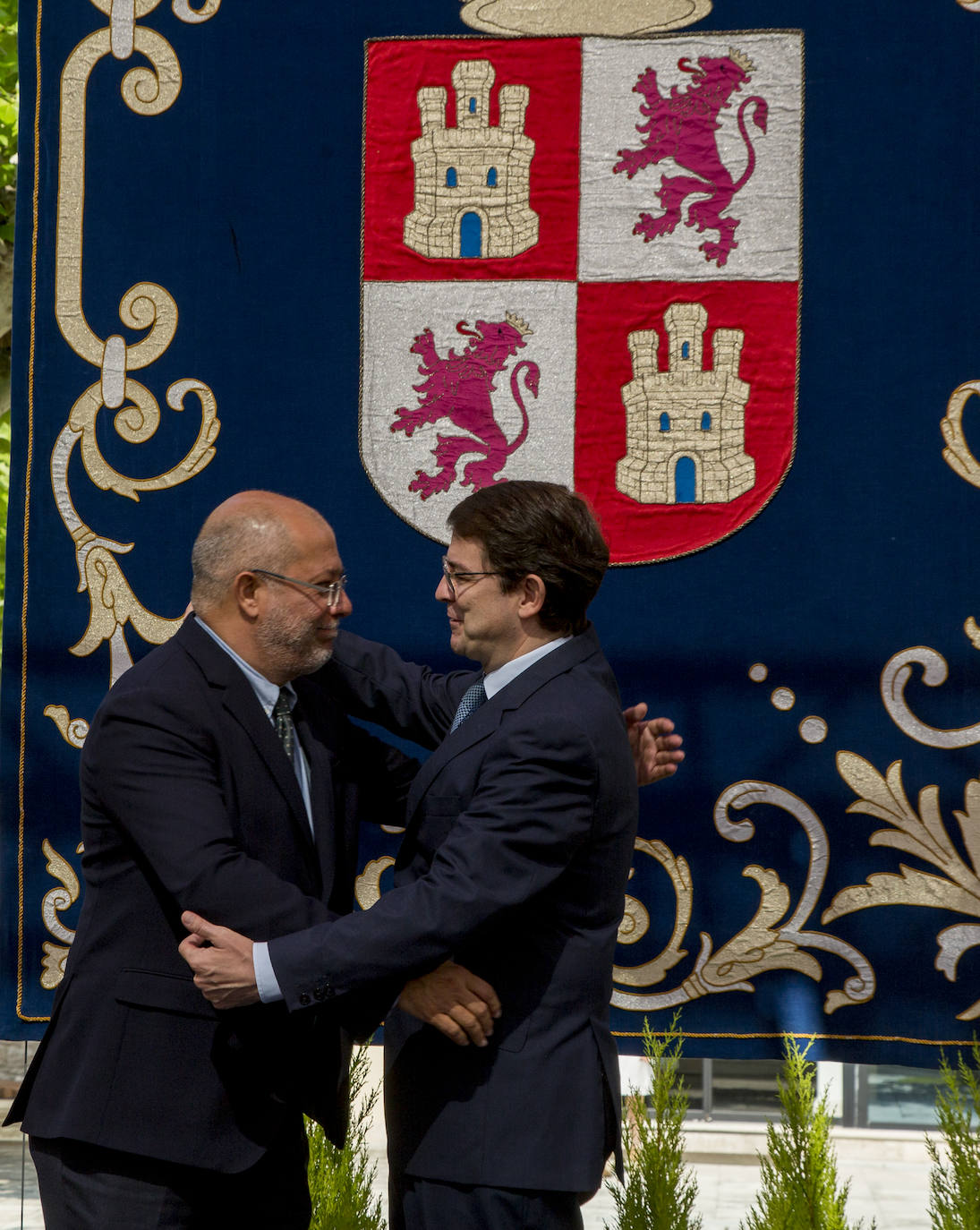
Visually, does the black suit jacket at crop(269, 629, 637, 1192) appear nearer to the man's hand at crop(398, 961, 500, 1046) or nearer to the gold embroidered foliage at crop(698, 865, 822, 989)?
the man's hand at crop(398, 961, 500, 1046)

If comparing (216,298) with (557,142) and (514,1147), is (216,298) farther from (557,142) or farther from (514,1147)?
(514,1147)

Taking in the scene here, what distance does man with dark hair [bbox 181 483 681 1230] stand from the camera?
6.81 feet

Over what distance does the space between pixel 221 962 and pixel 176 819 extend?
0.22 meters

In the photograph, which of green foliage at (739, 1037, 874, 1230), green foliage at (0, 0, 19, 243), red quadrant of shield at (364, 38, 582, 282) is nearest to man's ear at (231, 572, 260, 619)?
red quadrant of shield at (364, 38, 582, 282)

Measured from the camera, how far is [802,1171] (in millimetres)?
3291

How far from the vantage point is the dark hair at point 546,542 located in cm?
228

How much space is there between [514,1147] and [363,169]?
2.30m

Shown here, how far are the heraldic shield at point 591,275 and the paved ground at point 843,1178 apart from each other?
314 cm

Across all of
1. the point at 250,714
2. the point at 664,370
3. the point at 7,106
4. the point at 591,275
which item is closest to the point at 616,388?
the point at 664,370

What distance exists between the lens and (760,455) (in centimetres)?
326

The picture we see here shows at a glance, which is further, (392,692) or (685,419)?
(685,419)

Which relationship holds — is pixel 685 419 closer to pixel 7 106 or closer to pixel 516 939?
pixel 516 939

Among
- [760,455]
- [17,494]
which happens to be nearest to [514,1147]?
[760,455]

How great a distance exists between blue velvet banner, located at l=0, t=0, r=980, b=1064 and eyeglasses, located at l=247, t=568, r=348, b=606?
949mm
